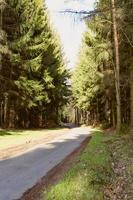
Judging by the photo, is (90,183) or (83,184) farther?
(90,183)

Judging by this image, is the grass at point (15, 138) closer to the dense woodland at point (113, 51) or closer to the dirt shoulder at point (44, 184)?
the dense woodland at point (113, 51)

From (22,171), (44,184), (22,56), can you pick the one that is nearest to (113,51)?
(22,56)

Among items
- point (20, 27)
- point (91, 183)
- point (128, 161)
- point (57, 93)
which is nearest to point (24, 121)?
point (57, 93)

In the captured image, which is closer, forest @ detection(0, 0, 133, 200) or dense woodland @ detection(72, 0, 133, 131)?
forest @ detection(0, 0, 133, 200)

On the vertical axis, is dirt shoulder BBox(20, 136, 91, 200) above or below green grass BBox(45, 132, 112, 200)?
below

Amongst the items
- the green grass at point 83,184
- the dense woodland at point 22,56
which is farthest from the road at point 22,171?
the dense woodland at point 22,56

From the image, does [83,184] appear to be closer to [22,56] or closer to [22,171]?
[22,171]

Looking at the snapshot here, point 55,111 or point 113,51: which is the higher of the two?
point 113,51

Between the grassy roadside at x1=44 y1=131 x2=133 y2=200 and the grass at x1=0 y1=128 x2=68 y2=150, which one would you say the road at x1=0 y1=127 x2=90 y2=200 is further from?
the grass at x1=0 y1=128 x2=68 y2=150

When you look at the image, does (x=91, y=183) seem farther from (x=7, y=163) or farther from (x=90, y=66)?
(x=90, y=66)

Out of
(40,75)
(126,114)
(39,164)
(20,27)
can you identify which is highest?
(20,27)

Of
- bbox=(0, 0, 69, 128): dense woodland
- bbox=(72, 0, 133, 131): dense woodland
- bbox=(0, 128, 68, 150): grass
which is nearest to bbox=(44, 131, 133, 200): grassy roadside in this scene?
bbox=(72, 0, 133, 131): dense woodland

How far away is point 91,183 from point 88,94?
43.3 meters

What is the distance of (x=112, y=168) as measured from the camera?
11141 mm
